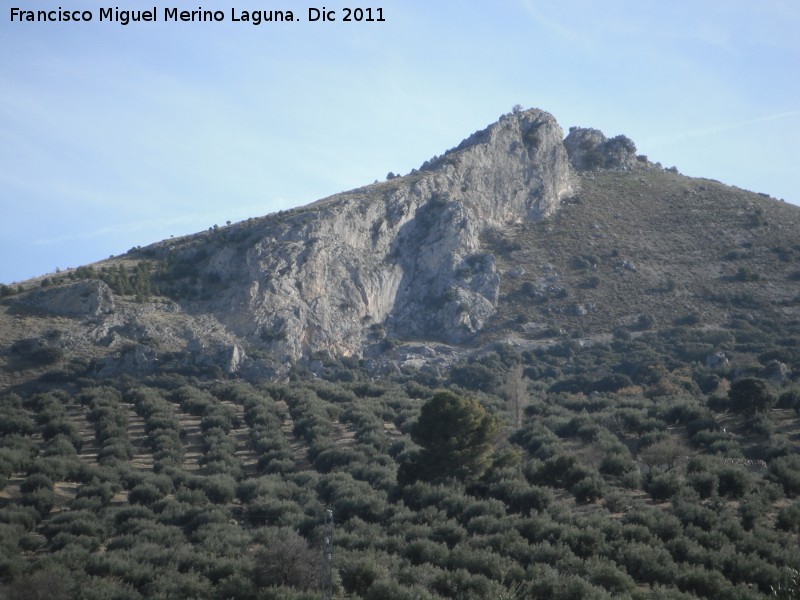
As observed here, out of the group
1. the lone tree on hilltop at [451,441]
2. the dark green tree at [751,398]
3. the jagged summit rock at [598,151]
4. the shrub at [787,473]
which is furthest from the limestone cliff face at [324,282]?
Result: the shrub at [787,473]

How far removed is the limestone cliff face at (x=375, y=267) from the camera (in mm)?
56656

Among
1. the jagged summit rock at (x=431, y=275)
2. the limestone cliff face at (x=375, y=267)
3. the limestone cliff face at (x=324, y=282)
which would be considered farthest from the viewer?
the limestone cliff face at (x=375, y=267)

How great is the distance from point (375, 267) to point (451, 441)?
116 ft

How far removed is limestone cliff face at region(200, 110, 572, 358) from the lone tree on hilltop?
26.0 metres

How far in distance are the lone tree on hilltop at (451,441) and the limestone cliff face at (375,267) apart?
2598 centimetres

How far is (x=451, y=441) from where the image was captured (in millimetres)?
28422

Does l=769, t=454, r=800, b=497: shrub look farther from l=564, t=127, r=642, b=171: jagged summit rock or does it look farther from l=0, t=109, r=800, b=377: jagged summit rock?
l=564, t=127, r=642, b=171: jagged summit rock

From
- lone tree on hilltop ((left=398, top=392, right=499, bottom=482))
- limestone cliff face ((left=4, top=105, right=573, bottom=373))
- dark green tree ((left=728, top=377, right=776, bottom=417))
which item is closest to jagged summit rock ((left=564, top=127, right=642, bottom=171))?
limestone cliff face ((left=4, top=105, right=573, bottom=373))

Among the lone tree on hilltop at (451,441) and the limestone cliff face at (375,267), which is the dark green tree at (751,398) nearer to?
the lone tree on hilltop at (451,441)

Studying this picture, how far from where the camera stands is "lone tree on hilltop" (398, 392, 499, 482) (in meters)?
28.2

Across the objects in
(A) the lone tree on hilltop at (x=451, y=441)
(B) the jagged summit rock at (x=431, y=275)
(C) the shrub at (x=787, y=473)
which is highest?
(B) the jagged summit rock at (x=431, y=275)

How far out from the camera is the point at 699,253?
6912 cm

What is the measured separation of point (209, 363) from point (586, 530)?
34294 millimetres

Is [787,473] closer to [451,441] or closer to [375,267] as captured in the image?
[451,441]
